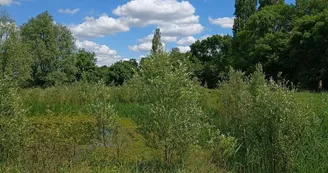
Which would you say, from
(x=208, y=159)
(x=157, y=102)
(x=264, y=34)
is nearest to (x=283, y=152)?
(x=208, y=159)

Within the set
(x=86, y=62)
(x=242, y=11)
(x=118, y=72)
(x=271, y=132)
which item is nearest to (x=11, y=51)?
(x=271, y=132)

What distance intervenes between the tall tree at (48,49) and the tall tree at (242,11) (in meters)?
22.7

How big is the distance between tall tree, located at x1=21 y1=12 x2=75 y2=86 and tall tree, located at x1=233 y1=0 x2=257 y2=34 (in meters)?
22.7

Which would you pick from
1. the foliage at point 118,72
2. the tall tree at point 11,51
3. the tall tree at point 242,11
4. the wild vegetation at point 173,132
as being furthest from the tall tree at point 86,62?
the wild vegetation at point 173,132

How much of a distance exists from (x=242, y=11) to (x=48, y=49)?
25475 millimetres

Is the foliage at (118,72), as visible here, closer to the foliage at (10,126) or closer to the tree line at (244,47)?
the tree line at (244,47)

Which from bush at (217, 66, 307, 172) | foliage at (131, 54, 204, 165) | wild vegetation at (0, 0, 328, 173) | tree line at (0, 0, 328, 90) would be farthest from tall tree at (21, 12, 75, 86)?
bush at (217, 66, 307, 172)

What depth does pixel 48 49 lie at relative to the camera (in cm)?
4766

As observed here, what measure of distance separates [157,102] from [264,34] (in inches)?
1317

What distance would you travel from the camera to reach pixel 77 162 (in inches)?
273

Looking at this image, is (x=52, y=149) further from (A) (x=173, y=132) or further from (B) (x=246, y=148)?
(B) (x=246, y=148)

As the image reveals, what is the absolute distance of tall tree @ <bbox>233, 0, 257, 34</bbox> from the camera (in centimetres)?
4559

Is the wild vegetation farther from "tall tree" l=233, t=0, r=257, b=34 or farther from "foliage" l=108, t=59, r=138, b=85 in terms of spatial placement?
"foliage" l=108, t=59, r=138, b=85

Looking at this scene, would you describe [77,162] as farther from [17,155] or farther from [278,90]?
[278,90]
